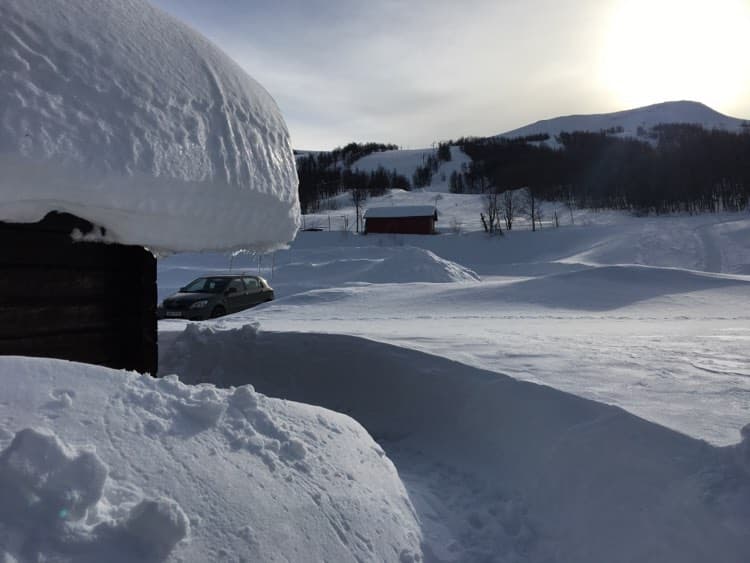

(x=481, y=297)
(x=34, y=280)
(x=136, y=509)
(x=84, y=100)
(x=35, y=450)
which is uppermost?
(x=84, y=100)

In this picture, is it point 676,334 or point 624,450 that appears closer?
point 624,450

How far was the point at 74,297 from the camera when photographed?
12.7 ft

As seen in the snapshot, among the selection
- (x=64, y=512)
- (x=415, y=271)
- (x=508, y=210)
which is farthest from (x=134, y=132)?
(x=508, y=210)

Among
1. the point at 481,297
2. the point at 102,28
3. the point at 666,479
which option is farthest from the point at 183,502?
the point at 481,297

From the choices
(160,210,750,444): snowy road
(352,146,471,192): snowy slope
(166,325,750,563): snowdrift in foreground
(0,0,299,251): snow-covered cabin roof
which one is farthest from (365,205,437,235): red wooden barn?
(352,146,471,192): snowy slope

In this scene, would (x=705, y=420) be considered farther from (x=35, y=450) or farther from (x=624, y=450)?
(x=35, y=450)

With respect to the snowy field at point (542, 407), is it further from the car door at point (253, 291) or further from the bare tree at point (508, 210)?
the bare tree at point (508, 210)

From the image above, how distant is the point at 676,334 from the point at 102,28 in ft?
24.9

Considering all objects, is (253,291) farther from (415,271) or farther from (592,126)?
(592,126)

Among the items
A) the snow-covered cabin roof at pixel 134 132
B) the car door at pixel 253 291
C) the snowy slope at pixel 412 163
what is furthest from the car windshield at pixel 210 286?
the snowy slope at pixel 412 163

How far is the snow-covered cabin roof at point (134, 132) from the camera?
9.23 feet

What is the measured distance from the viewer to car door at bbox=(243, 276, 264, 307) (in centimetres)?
1483

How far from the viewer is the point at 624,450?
3.47 metres

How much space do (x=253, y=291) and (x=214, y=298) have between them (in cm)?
155
